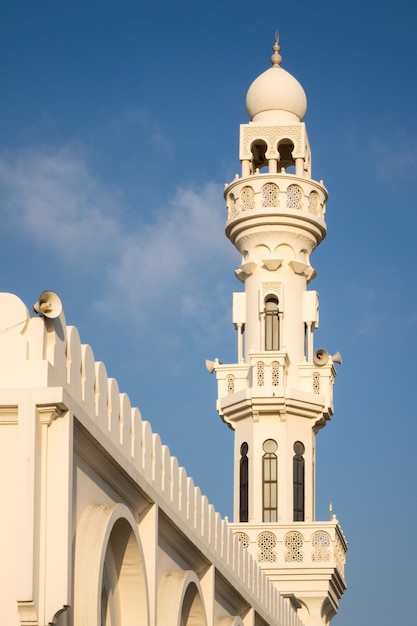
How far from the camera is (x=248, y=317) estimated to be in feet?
130

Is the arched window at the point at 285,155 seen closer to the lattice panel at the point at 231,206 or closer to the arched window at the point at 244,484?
the lattice panel at the point at 231,206

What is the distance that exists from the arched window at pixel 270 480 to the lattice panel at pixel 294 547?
912mm

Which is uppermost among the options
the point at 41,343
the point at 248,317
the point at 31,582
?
the point at 248,317

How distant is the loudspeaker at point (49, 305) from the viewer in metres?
14.1

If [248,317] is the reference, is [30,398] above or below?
below

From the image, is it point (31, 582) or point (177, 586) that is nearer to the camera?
point (31, 582)

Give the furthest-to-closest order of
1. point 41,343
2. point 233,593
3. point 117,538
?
point 233,593, point 117,538, point 41,343

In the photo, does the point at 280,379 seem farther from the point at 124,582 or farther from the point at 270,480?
the point at 124,582

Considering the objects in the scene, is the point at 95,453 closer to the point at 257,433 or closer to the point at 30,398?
the point at 30,398

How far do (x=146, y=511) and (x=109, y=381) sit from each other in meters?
2.47

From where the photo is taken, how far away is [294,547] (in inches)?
1468

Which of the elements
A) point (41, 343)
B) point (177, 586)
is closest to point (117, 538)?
point (177, 586)

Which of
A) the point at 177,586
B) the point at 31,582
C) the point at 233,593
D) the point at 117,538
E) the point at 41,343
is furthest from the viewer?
the point at 233,593

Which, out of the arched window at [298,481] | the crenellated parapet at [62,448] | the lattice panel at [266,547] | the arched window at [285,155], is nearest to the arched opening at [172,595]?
the crenellated parapet at [62,448]
